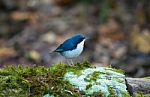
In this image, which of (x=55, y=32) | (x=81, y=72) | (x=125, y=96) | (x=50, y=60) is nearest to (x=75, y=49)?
(x=81, y=72)

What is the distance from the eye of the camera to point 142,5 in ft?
41.1

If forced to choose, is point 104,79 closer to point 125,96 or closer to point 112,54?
point 125,96

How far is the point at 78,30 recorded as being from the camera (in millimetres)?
12336

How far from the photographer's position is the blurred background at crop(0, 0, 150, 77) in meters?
11.3

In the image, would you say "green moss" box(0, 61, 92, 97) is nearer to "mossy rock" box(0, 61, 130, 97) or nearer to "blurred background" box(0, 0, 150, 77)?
"mossy rock" box(0, 61, 130, 97)

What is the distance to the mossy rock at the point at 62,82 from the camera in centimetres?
446

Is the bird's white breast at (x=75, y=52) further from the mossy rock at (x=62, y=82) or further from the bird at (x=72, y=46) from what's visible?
the mossy rock at (x=62, y=82)

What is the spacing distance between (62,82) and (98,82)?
0.34 meters

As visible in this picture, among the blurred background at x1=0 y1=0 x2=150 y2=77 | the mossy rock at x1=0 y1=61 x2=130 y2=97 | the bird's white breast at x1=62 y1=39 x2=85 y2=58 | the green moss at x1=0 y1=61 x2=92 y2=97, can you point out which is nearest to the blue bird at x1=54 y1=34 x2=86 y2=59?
the bird's white breast at x1=62 y1=39 x2=85 y2=58

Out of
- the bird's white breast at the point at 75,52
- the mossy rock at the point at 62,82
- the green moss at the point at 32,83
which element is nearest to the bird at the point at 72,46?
the bird's white breast at the point at 75,52

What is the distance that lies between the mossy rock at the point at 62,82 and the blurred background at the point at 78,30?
5799 millimetres

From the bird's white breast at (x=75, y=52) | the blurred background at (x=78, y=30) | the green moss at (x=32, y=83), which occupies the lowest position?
the green moss at (x=32, y=83)

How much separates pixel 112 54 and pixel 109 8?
1.48 m

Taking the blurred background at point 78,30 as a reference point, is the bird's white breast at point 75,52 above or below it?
below
